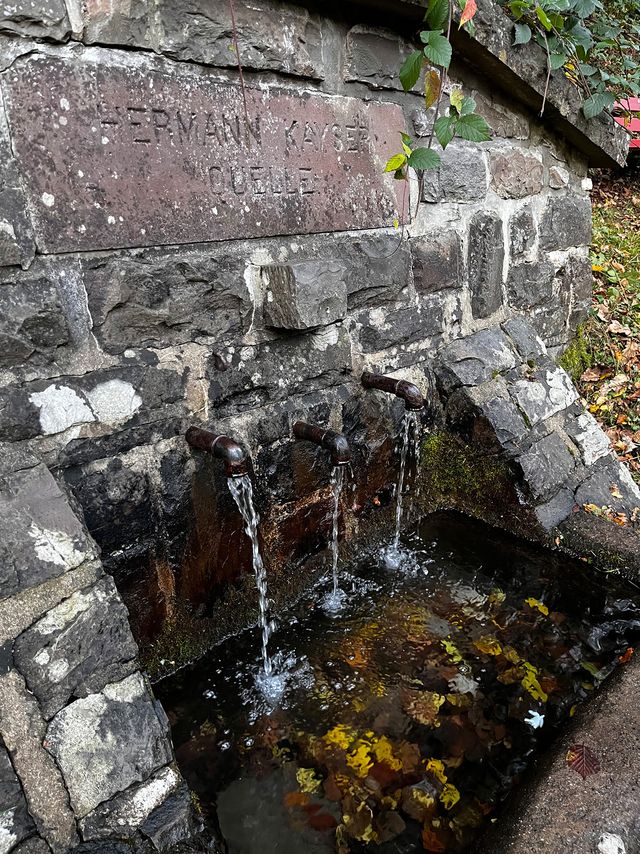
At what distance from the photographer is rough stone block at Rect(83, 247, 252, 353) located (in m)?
1.68

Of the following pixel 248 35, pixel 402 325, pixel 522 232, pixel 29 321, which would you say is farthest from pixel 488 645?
pixel 248 35

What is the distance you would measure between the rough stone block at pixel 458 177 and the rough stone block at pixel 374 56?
347 millimetres

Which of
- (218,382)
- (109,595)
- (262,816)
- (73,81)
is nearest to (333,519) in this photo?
(218,382)

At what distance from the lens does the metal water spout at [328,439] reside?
6.77 feet

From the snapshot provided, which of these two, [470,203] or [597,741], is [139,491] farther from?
[470,203]

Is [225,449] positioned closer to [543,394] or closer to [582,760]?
[582,760]

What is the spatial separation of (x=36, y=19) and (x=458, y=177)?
5.56 ft

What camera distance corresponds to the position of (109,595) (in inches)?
53.8

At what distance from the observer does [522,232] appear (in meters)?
3.02

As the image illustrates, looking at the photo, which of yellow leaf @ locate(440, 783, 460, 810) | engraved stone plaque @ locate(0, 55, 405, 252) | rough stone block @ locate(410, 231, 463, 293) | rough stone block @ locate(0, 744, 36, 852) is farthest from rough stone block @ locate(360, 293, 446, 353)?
rough stone block @ locate(0, 744, 36, 852)

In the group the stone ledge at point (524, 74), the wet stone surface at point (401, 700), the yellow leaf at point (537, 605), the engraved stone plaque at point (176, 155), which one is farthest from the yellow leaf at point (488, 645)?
the stone ledge at point (524, 74)

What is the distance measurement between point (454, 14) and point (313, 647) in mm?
2251

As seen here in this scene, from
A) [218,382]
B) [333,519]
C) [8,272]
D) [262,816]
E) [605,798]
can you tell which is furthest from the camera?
[333,519]

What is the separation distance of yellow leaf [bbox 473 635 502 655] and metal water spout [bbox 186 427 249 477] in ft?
3.38
